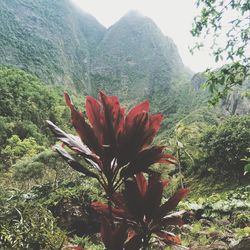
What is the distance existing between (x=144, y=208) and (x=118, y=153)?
0.32 meters

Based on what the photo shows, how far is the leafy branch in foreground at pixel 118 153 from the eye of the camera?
1.59 m

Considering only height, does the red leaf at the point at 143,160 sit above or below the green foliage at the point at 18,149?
above

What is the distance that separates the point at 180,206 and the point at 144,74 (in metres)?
71.5

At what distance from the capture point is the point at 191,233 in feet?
17.2

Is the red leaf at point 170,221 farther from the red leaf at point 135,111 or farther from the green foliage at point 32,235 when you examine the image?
the green foliage at point 32,235

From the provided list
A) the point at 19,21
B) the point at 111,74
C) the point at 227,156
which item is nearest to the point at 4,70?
the point at 19,21

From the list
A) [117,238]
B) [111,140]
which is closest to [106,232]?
[117,238]

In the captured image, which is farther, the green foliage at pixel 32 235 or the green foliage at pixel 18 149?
the green foliage at pixel 18 149

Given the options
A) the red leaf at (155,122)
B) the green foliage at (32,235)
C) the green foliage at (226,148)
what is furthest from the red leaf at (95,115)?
the green foliage at (226,148)

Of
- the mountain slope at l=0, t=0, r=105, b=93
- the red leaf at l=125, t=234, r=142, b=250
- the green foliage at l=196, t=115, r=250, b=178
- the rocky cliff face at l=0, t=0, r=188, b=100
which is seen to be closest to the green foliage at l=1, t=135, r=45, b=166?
the green foliage at l=196, t=115, r=250, b=178

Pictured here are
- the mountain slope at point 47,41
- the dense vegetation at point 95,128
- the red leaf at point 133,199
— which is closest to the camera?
the red leaf at point 133,199

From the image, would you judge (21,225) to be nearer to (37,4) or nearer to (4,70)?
(4,70)

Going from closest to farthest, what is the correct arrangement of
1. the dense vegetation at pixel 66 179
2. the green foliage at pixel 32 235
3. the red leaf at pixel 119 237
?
the red leaf at pixel 119 237
the green foliage at pixel 32 235
the dense vegetation at pixel 66 179

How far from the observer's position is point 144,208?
172cm
